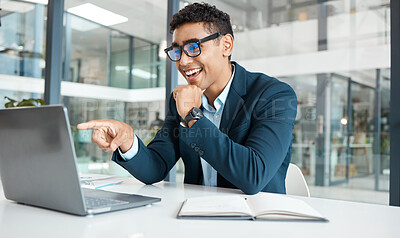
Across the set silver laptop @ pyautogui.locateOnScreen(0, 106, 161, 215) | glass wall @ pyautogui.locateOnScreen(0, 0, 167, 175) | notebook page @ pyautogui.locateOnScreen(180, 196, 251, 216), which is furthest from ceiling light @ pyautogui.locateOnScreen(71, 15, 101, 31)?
notebook page @ pyautogui.locateOnScreen(180, 196, 251, 216)

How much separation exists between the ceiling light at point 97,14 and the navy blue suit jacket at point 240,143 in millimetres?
2010

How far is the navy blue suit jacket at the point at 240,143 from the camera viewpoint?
119cm

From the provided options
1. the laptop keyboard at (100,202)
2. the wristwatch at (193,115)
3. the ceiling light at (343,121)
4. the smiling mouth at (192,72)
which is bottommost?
the laptop keyboard at (100,202)

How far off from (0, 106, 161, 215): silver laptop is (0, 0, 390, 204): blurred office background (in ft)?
6.20

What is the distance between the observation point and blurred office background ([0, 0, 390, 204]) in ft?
7.68

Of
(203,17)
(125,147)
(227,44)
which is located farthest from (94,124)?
(227,44)

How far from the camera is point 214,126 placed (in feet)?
4.05

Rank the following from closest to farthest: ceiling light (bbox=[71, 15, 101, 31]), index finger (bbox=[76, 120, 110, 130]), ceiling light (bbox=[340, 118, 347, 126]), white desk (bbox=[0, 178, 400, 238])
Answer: white desk (bbox=[0, 178, 400, 238])
index finger (bbox=[76, 120, 110, 130])
ceiling light (bbox=[340, 118, 347, 126])
ceiling light (bbox=[71, 15, 101, 31])

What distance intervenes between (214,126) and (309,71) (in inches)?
61.6

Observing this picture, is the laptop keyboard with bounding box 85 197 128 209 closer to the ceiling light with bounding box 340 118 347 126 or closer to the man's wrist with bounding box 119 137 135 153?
the man's wrist with bounding box 119 137 135 153

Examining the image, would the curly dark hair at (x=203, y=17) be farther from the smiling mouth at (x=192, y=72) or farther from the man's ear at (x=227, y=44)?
the smiling mouth at (x=192, y=72)

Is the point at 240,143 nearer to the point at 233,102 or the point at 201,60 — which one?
the point at 233,102

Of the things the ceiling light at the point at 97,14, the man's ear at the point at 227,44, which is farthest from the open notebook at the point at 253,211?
the ceiling light at the point at 97,14

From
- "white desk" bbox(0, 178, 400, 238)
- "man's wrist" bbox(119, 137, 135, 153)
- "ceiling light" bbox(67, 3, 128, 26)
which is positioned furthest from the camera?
"ceiling light" bbox(67, 3, 128, 26)
